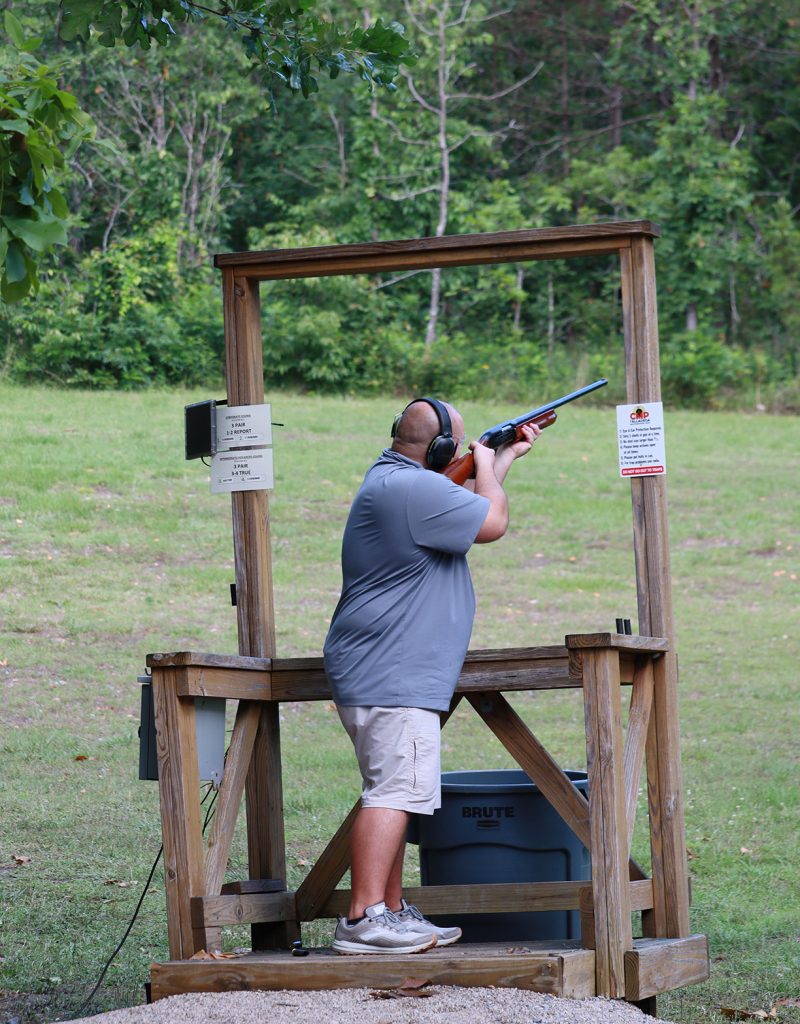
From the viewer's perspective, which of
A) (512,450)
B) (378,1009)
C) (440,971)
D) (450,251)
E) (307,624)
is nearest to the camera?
(378,1009)

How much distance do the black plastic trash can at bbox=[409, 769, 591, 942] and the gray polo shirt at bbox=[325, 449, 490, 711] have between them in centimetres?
62

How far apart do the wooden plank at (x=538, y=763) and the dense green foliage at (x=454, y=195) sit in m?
17.1

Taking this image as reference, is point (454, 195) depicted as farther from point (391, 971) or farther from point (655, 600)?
point (391, 971)

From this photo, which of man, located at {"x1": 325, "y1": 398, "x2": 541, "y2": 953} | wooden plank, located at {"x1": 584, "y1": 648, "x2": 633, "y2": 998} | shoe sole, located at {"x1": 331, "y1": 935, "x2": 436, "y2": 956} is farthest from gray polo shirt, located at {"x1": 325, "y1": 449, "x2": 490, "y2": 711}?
Result: shoe sole, located at {"x1": 331, "y1": 935, "x2": 436, "y2": 956}

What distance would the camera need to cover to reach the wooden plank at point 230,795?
472 centimetres

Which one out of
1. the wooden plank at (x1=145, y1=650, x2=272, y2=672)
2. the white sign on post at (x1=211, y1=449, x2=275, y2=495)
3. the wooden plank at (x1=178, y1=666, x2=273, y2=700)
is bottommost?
the wooden plank at (x1=178, y1=666, x2=273, y2=700)

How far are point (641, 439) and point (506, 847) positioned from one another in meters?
1.54

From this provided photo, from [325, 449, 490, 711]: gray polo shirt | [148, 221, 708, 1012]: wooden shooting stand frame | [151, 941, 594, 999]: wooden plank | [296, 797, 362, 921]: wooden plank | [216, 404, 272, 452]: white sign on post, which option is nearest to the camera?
[151, 941, 594, 999]: wooden plank

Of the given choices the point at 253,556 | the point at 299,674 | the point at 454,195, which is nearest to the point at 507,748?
the point at 299,674

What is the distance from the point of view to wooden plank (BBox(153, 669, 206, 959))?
4594 millimetres

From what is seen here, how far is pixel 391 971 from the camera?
13.9ft

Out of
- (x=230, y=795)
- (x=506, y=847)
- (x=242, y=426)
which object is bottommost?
(x=506, y=847)

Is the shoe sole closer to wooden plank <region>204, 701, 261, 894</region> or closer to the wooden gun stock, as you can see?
wooden plank <region>204, 701, 261, 894</region>

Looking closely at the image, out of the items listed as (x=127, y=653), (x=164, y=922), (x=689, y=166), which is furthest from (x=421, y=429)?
(x=689, y=166)
